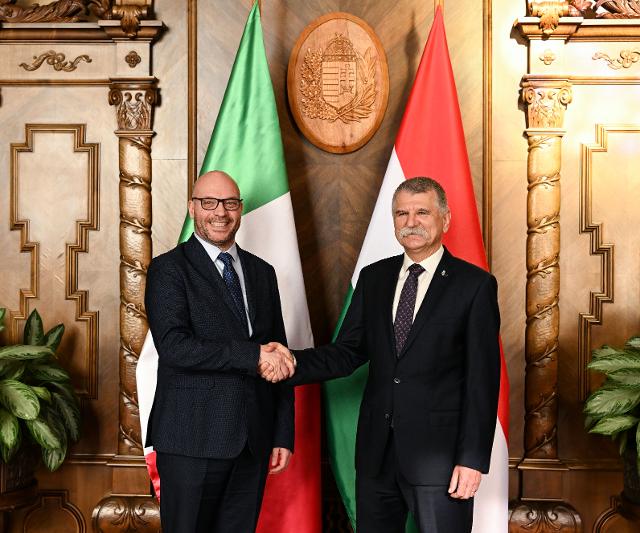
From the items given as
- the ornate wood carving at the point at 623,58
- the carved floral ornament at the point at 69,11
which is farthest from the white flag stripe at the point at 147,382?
the ornate wood carving at the point at 623,58

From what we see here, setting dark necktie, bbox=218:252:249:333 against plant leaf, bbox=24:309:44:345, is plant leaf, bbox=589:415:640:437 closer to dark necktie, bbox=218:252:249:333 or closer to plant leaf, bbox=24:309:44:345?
dark necktie, bbox=218:252:249:333

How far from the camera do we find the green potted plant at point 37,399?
9.48ft

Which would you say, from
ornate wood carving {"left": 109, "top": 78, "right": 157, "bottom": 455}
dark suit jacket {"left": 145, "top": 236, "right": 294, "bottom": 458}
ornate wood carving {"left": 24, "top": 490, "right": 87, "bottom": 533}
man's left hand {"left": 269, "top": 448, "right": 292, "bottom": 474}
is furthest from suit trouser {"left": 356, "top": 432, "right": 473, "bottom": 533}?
ornate wood carving {"left": 24, "top": 490, "right": 87, "bottom": 533}

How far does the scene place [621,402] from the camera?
293 cm

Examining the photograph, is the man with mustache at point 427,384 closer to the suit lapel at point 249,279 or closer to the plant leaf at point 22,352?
the suit lapel at point 249,279

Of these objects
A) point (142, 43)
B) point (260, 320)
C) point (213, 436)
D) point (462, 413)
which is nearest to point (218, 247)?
point (260, 320)

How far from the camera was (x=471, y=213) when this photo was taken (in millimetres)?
3154

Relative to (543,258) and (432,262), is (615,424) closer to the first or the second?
(543,258)

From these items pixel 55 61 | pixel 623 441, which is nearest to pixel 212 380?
pixel 623 441

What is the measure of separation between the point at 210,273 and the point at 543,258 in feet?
5.35

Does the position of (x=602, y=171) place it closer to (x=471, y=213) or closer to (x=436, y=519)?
(x=471, y=213)

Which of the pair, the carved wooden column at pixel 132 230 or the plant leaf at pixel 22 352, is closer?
the plant leaf at pixel 22 352

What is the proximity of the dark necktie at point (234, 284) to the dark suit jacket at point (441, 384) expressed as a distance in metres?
0.46

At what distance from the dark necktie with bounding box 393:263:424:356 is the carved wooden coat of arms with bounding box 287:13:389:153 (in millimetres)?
1125
